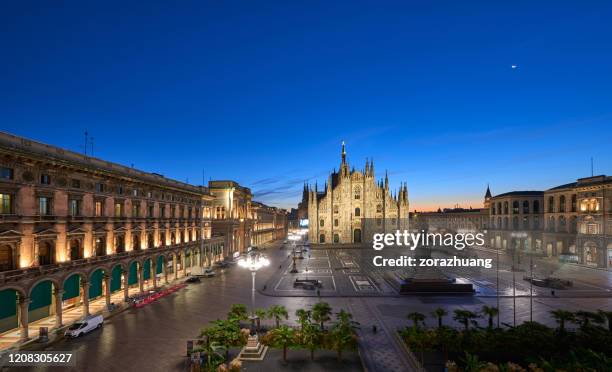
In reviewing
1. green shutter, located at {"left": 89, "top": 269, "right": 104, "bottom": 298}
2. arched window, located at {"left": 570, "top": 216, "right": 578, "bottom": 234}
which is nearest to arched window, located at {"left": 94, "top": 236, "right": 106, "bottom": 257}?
green shutter, located at {"left": 89, "top": 269, "right": 104, "bottom": 298}

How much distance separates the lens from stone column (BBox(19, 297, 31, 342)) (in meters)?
25.5

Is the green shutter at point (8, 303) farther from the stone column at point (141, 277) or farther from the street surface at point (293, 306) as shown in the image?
the stone column at point (141, 277)

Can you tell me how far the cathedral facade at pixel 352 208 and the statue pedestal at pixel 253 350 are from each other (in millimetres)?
74646

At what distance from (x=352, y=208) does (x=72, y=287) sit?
74.5 m

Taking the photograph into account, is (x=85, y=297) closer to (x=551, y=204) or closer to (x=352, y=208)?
(x=352, y=208)

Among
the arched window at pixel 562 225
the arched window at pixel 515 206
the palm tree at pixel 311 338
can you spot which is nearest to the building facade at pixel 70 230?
the palm tree at pixel 311 338

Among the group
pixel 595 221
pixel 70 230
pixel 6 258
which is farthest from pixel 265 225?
pixel 6 258

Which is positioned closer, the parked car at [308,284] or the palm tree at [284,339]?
the palm tree at [284,339]

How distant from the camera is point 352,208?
98.6m

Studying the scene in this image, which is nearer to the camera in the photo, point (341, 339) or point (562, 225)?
point (341, 339)

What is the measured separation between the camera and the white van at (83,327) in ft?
87.4

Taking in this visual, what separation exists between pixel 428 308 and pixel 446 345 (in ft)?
44.2

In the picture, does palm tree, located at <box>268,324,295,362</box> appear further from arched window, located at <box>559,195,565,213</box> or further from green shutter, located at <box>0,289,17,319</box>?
arched window, located at <box>559,195,565,213</box>

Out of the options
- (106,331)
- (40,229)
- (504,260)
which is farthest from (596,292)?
(40,229)
